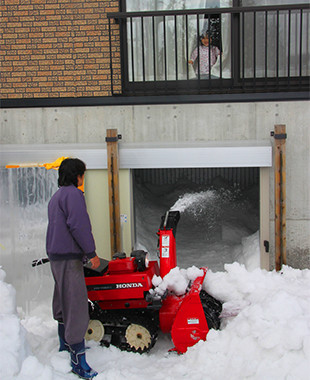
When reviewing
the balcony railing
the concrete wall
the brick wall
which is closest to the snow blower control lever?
the concrete wall

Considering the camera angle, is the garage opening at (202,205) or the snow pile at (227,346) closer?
the snow pile at (227,346)

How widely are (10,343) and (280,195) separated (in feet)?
12.7

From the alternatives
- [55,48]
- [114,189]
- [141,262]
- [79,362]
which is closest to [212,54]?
[55,48]

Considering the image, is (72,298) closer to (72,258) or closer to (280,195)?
(72,258)

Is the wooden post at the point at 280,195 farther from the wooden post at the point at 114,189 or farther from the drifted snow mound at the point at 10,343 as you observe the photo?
the drifted snow mound at the point at 10,343

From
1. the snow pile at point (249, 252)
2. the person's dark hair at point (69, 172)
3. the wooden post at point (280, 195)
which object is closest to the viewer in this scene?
the person's dark hair at point (69, 172)

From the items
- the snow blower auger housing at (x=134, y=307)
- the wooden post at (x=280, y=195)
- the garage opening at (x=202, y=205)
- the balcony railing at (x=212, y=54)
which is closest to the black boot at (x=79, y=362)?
the snow blower auger housing at (x=134, y=307)

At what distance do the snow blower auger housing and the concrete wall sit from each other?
7.13 ft

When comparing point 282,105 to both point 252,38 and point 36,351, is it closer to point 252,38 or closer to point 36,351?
point 252,38

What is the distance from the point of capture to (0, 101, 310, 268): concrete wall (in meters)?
6.16

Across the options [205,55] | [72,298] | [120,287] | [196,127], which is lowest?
[120,287]

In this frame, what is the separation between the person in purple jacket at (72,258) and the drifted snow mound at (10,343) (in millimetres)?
382

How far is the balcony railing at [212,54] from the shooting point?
20.9ft

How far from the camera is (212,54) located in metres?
6.52
